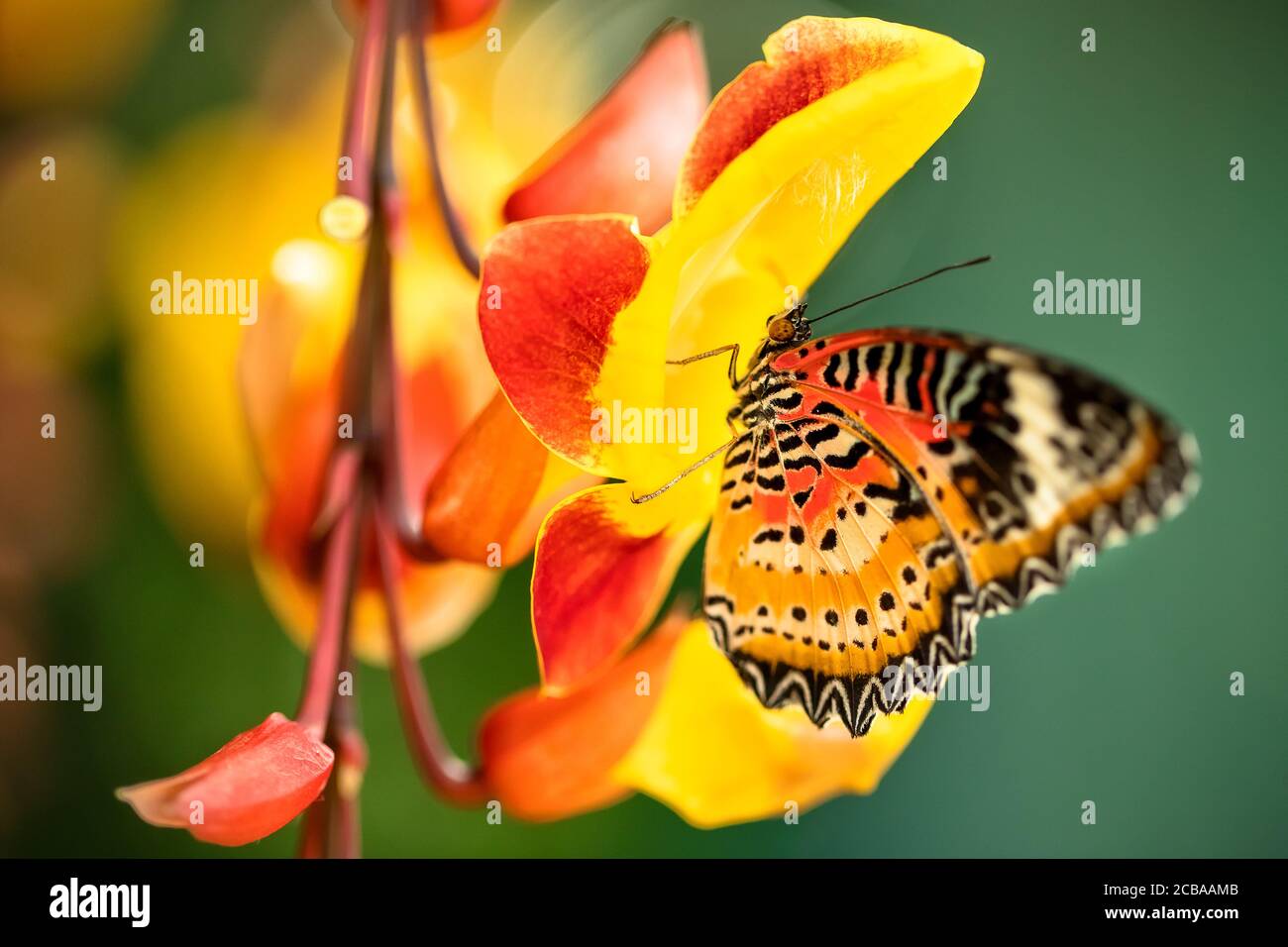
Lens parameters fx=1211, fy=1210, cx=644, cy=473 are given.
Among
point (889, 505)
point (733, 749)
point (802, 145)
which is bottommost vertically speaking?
point (733, 749)

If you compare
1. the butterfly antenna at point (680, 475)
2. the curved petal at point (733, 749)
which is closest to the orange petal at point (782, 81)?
the butterfly antenna at point (680, 475)

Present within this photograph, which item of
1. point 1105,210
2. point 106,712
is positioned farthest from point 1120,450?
point 106,712

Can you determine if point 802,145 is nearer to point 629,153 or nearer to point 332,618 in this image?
point 629,153

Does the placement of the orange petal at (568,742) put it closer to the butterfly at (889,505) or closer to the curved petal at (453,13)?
the butterfly at (889,505)

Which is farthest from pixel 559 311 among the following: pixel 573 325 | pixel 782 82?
pixel 782 82

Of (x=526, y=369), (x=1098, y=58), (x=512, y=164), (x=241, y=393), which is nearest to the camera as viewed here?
(x=526, y=369)
